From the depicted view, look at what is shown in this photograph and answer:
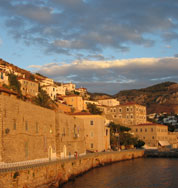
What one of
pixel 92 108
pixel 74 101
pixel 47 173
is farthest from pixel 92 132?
pixel 92 108

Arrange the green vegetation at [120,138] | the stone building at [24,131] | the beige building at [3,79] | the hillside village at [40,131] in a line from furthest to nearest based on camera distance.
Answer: the beige building at [3,79] < the green vegetation at [120,138] < the hillside village at [40,131] < the stone building at [24,131]

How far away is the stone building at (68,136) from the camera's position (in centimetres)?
4591

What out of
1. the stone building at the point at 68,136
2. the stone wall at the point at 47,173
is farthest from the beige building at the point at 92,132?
the stone wall at the point at 47,173

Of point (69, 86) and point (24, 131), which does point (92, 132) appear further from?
point (69, 86)

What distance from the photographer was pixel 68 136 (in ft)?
167

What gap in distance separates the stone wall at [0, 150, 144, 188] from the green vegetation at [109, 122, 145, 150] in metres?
29.2

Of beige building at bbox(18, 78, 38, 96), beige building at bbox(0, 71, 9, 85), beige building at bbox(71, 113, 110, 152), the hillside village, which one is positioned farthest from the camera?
beige building at bbox(18, 78, 38, 96)

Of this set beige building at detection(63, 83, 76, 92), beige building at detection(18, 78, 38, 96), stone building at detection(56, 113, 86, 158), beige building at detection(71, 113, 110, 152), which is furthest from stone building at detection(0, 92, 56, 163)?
beige building at detection(63, 83, 76, 92)

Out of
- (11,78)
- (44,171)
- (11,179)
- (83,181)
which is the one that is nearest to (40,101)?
(11,78)

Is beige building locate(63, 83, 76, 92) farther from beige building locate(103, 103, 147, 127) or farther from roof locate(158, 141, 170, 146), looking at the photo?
roof locate(158, 141, 170, 146)

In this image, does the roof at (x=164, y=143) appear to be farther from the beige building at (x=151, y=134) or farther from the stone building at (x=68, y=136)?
the stone building at (x=68, y=136)

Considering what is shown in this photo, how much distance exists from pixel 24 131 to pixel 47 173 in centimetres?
510

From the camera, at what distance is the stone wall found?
2611 cm

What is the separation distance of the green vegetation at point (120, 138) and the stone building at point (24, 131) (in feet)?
150
